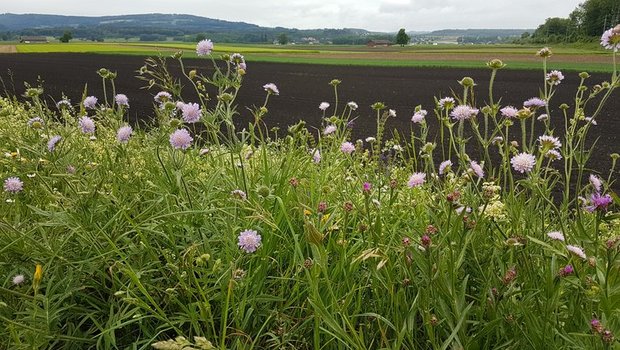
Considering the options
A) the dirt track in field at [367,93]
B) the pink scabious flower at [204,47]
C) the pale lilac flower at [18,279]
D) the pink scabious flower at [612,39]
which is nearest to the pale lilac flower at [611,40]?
the pink scabious flower at [612,39]

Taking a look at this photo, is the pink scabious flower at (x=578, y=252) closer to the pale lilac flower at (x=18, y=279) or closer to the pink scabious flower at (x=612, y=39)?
the pink scabious flower at (x=612, y=39)

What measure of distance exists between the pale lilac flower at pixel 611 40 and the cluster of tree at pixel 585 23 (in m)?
65.6

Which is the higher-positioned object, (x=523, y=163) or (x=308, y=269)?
(x=523, y=163)

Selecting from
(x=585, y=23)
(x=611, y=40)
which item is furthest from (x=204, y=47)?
(x=585, y=23)

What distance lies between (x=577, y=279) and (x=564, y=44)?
232ft

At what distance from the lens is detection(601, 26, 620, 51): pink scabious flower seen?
189 cm

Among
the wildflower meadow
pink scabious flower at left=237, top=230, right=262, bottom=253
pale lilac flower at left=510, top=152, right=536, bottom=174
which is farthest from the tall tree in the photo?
pink scabious flower at left=237, top=230, right=262, bottom=253

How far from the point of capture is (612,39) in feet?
6.24

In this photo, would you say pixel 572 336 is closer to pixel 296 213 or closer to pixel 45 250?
pixel 296 213

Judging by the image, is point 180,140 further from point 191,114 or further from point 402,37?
point 402,37

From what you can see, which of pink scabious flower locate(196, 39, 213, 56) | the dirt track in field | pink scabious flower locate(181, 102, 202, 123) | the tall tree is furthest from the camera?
the tall tree

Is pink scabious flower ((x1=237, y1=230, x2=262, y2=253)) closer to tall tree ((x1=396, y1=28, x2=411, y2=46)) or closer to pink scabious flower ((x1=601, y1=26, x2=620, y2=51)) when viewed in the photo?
pink scabious flower ((x1=601, y1=26, x2=620, y2=51))

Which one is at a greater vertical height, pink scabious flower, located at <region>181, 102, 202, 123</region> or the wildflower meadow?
pink scabious flower, located at <region>181, 102, 202, 123</region>

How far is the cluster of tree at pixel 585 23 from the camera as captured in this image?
203 feet
